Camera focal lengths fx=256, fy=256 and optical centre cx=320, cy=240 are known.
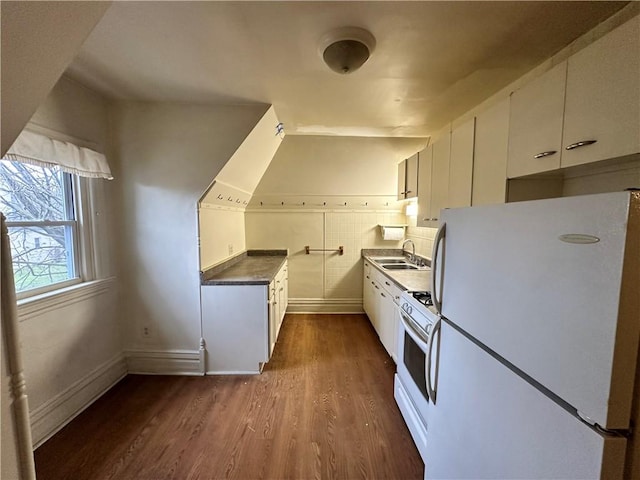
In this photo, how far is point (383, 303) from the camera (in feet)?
9.30

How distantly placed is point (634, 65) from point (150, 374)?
3.62 meters

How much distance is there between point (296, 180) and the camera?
12.3ft

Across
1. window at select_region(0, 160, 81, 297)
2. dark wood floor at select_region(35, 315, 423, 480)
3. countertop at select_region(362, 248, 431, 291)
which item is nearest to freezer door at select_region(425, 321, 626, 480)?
dark wood floor at select_region(35, 315, 423, 480)

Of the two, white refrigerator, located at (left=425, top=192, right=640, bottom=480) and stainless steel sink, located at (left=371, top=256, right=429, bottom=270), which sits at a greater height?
white refrigerator, located at (left=425, top=192, right=640, bottom=480)

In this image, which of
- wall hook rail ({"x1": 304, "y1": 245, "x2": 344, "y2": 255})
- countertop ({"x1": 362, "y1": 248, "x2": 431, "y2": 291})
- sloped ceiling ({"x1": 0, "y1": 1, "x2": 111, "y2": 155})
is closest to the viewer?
sloped ceiling ({"x1": 0, "y1": 1, "x2": 111, "y2": 155})

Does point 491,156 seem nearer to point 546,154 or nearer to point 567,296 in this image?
point 546,154

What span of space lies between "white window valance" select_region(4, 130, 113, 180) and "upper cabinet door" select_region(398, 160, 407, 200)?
3.05 meters

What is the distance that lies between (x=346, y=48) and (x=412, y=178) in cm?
193

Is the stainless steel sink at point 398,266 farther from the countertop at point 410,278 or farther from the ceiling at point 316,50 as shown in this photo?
the ceiling at point 316,50

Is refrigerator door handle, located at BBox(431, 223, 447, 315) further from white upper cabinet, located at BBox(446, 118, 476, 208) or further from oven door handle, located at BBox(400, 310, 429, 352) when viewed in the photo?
white upper cabinet, located at BBox(446, 118, 476, 208)

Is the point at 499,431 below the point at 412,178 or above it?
below

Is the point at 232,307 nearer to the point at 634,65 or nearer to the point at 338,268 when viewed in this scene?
the point at 338,268

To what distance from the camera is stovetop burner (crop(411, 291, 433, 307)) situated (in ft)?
5.14

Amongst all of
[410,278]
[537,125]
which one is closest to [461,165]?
[537,125]
